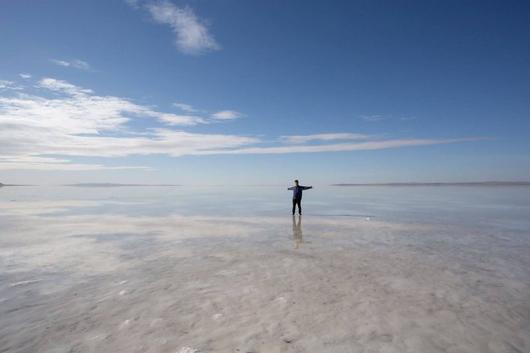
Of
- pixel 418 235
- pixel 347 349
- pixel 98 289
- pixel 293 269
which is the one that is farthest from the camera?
pixel 418 235

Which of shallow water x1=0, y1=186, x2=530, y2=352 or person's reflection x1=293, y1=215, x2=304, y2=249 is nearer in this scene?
shallow water x1=0, y1=186, x2=530, y2=352

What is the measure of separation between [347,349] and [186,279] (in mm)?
4321

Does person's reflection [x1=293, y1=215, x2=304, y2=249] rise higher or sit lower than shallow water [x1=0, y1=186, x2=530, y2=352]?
higher

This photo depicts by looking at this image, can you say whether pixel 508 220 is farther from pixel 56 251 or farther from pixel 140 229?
pixel 56 251

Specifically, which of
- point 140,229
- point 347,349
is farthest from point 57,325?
point 140,229

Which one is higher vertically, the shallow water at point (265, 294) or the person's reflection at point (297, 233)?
the person's reflection at point (297, 233)

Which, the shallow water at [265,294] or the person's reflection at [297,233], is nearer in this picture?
the shallow water at [265,294]

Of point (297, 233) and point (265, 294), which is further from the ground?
point (297, 233)

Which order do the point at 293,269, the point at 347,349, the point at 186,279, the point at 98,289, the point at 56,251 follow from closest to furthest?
the point at 347,349 < the point at 98,289 < the point at 186,279 < the point at 293,269 < the point at 56,251

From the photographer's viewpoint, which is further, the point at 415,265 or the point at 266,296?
the point at 415,265

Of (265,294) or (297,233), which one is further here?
(297,233)

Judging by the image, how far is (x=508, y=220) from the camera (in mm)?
17781

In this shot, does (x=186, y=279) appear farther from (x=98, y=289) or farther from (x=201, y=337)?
(x=201, y=337)

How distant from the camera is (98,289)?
6699 mm
